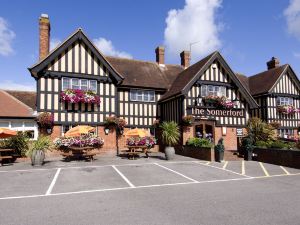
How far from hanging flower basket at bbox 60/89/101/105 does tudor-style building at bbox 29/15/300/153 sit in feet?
1.71

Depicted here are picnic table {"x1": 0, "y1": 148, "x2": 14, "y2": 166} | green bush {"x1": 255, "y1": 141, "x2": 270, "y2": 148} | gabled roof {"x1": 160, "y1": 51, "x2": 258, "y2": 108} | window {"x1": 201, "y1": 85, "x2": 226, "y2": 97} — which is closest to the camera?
picnic table {"x1": 0, "y1": 148, "x2": 14, "y2": 166}

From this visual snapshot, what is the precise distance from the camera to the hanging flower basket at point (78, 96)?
61.9 ft

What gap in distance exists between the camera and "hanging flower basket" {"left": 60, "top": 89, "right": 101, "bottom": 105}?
18.9m

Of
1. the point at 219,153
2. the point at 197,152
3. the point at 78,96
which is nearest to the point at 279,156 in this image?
the point at 219,153

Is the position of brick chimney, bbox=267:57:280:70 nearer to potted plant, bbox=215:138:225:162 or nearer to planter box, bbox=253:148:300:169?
planter box, bbox=253:148:300:169

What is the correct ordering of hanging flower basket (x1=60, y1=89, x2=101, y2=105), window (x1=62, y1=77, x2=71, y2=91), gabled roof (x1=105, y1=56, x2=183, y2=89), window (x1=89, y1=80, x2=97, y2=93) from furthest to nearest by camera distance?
gabled roof (x1=105, y1=56, x2=183, y2=89) < window (x1=89, y1=80, x2=97, y2=93) < window (x1=62, y1=77, x2=71, y2=91) < hanging flower basket (x1=60, y1=89, x2=101, y2=105)

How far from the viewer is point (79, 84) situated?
1995cm

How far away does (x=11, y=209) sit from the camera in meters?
6.91

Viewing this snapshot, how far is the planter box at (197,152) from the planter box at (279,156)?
3.26m

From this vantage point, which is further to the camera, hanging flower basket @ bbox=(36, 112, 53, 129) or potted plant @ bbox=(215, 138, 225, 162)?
hanging flower basket @ bbox=(36, 112, 53, 129)

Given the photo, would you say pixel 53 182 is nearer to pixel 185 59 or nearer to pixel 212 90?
pixel 212 90

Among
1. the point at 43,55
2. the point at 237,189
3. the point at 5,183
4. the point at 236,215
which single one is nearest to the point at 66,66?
the point at 43,55

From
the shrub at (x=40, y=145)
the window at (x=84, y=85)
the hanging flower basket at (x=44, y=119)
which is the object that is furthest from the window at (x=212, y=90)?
the shrub at (x=40, y=145)

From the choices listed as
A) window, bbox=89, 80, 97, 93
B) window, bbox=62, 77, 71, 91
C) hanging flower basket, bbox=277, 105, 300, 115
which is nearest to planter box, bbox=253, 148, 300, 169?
hanging flower basket, bbox=277, 105, 300, 115
